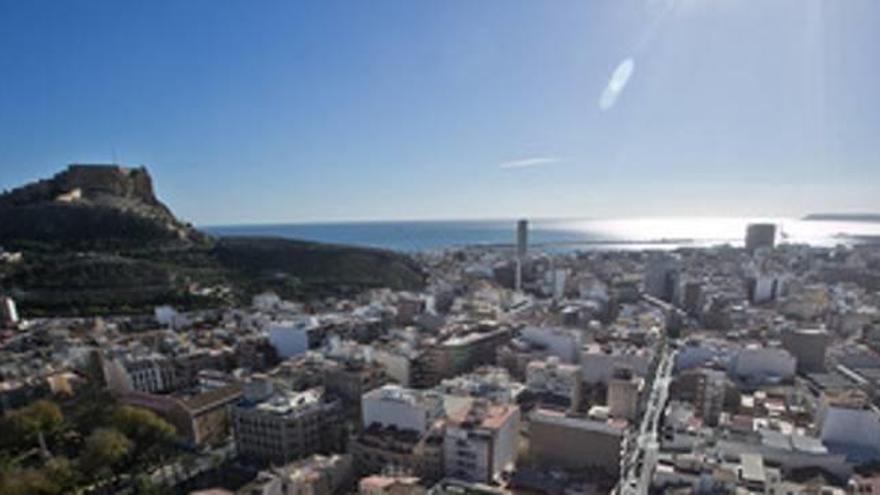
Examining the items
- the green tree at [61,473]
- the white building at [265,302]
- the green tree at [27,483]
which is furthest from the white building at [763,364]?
the white building at [265,302]

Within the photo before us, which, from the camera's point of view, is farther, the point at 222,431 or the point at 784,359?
the point at 784,359

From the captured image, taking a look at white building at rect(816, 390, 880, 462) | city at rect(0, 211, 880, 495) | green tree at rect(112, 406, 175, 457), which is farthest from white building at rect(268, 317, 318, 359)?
white building at rect(816, 390, 880, 462)

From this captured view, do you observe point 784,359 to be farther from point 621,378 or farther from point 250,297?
point 250,297

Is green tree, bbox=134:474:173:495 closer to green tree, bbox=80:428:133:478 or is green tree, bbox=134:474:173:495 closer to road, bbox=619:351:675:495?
green tree, bbox=80:428:133:478

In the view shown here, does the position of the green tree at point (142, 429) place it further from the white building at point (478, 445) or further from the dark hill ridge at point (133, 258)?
the dark hill ridge at point (133, 258)

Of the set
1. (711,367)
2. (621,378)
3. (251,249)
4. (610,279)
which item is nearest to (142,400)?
(621,378)

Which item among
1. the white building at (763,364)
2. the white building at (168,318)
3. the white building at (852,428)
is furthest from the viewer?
the white building at (168,318)
